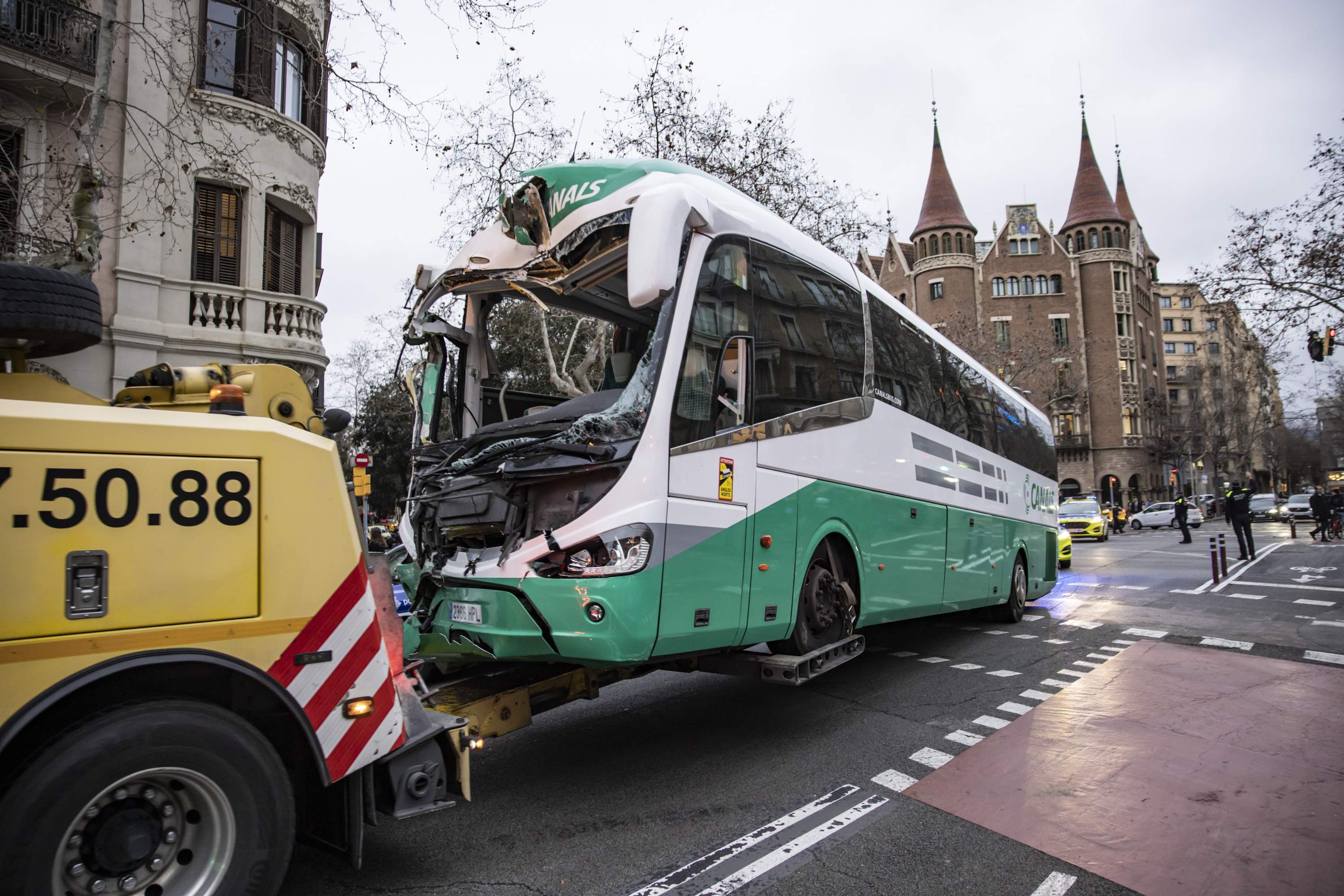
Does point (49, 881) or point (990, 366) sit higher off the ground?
point (990, 366)

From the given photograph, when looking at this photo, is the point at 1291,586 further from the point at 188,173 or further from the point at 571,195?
the point at 188,173

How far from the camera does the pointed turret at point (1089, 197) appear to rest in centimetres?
6062

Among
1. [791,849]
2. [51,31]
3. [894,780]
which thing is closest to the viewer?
[791,849]

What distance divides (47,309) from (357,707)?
184 centimetres

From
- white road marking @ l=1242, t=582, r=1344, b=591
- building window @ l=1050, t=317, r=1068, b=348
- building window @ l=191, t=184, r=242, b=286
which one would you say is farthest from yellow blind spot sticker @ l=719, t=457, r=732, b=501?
building window @ l=1050, t=317, r=1068, b=348

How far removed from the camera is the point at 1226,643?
8781 millimetres

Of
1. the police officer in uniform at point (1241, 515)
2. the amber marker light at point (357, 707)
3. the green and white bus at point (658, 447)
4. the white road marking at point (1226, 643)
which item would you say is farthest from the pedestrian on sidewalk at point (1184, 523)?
the amber marker light at point (357, 707)

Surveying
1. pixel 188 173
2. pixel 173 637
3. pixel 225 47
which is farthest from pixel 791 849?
pixel 225 47

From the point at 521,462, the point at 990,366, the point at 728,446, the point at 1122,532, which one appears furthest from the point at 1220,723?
the point at 1122,532

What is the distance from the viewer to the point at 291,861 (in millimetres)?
3691

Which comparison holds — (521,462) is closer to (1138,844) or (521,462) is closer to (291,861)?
(291,861)

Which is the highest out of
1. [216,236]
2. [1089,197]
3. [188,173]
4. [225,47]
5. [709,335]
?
[1089,197]

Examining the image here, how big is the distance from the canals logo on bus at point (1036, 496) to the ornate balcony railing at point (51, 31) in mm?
15543

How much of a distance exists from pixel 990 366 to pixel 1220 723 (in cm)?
3416
